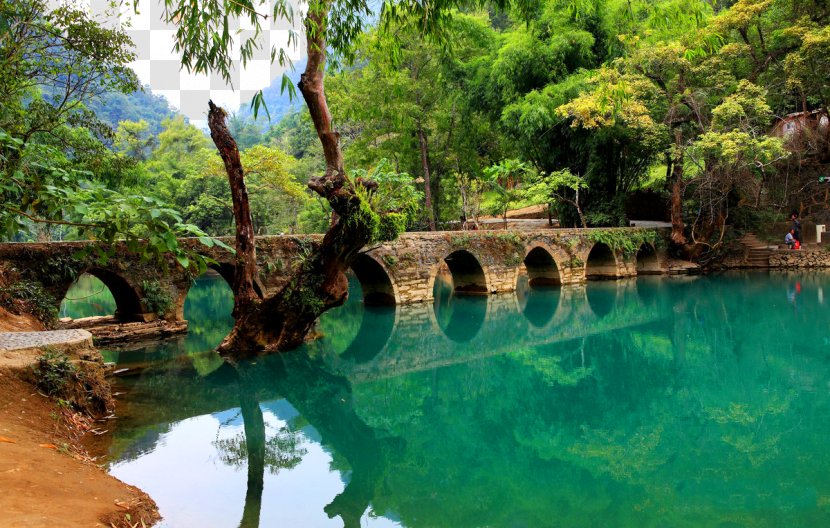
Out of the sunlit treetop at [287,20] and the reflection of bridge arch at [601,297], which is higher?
the sunlit treetop at [287,20]

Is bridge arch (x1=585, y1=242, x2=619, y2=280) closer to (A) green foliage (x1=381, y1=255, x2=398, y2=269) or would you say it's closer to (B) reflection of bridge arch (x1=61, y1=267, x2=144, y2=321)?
(A) green foliage (x1=381, y1=255, x2=398, y2=269)

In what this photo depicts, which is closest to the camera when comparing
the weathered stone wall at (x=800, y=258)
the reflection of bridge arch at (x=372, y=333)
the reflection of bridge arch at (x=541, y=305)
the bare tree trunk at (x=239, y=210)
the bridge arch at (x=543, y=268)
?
the bare tree trunk at (x=239, y=210)

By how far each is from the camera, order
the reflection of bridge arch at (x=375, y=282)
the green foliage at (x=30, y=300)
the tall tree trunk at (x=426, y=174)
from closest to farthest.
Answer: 1. the green foliage at (x=30, y=300)
2. the reflection of bridge arch at (x=375, y=282)
3. the tall tree trunk at (x=426, y=174)

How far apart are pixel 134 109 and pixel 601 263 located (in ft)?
214

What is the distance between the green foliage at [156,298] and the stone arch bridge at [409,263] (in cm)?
4

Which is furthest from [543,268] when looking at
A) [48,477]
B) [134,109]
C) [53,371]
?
[134,109]

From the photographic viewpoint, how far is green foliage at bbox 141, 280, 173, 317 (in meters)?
12.7

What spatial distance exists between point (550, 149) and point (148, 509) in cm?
2108

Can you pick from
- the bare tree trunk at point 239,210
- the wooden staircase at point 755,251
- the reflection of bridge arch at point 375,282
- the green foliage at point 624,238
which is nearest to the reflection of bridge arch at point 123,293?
the bare tree trunk at point 239,210

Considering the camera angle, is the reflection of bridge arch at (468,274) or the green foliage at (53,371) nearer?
the green foliage at (53,371)

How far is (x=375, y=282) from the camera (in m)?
17.4

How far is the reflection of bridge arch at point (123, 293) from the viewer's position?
12.5m

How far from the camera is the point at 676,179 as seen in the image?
22.0m

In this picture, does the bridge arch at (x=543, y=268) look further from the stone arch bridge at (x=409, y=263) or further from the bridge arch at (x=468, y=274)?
the bridge arch at (x=468, y=274)
